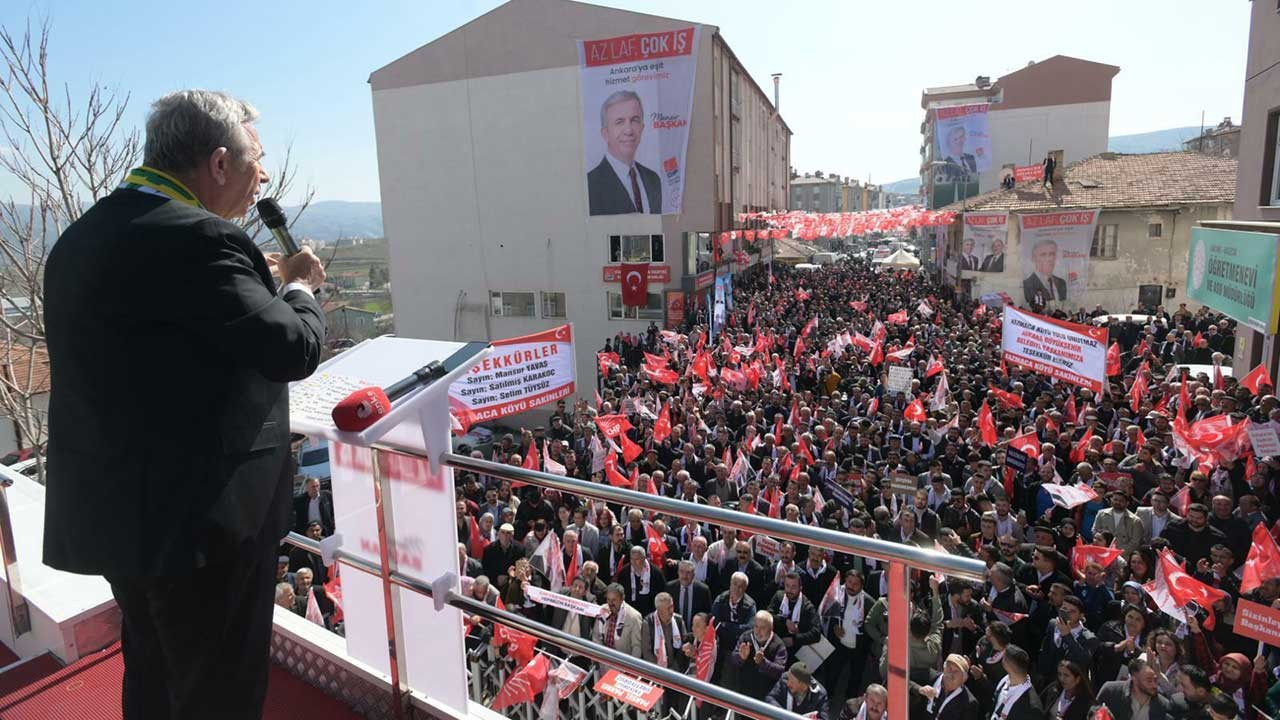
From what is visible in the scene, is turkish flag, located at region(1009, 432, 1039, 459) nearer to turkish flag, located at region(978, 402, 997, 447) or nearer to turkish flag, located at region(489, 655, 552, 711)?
turkish flag, located at region(978, 402, 997, 447)

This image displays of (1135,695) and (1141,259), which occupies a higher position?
(1141,259)

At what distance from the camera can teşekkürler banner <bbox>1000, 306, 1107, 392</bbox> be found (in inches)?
450

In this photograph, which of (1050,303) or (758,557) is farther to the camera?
(1050,303)

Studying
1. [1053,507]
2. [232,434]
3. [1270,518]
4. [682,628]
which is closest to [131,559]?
[232,434]

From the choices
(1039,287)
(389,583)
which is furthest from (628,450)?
(1039,287)

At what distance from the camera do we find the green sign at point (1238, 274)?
31.9 ft

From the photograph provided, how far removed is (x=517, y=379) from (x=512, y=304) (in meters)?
17.9

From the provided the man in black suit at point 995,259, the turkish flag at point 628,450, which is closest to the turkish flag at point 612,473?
the turkish flag at point 628,450

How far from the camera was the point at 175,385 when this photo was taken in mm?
1593

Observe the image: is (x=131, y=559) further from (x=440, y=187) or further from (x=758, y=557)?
(x=440, y=187)

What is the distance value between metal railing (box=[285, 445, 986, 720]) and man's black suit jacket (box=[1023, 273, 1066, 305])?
23805 mm

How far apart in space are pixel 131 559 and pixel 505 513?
7405 millimetres

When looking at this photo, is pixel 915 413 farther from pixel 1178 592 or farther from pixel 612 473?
pixel 1178 592

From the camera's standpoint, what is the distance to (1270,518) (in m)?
8.05
